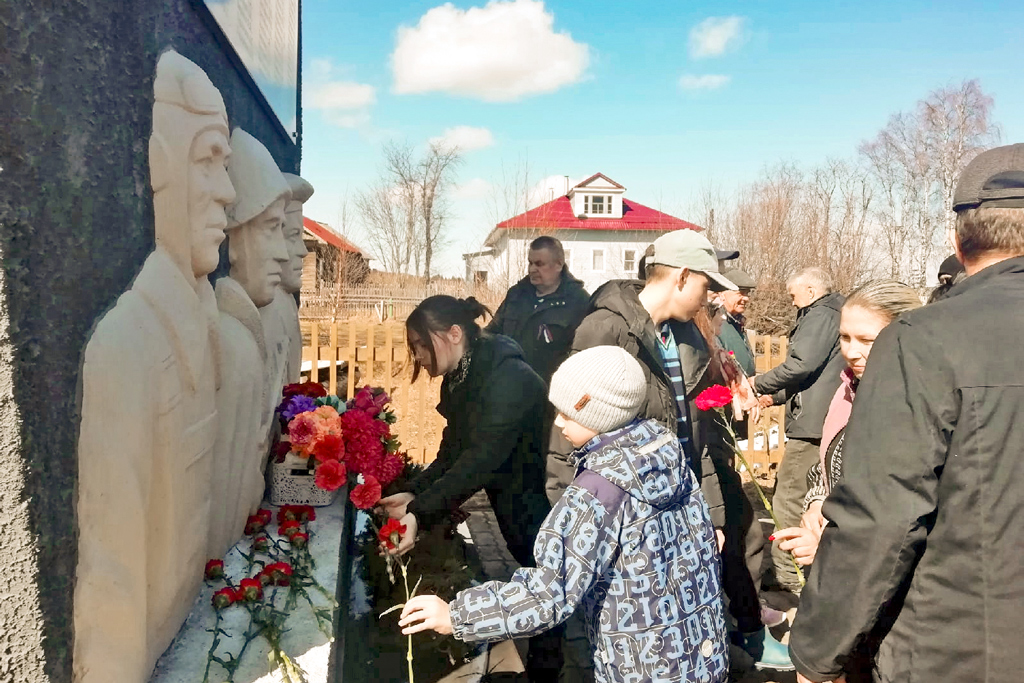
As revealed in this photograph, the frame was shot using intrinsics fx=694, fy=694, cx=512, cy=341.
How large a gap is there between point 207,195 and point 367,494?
1225mm

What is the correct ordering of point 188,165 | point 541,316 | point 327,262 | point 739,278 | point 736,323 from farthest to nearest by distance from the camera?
point 327,262, point 541,316, point 736,323, point 739,278, point 188,165

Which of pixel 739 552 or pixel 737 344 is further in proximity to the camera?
pixel 737 344

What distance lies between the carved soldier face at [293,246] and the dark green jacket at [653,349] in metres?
1.49

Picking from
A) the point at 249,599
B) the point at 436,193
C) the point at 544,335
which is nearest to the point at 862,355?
the point at 249,599

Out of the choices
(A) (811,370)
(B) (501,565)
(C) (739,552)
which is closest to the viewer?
(C) (739,552)

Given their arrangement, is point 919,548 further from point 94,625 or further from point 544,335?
point 544,335

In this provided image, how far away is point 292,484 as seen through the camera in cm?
294

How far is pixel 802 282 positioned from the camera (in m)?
4.22

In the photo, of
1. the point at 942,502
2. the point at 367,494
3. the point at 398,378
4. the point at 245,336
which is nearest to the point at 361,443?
the point at 367,494

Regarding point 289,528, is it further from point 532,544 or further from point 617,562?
point 617,562

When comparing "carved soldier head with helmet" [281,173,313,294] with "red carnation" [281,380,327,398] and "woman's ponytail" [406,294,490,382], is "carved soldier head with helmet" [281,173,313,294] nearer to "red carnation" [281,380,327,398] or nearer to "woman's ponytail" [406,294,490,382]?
"red carnation" [281,380,327,398]

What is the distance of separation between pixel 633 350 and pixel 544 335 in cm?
225

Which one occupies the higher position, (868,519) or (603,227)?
(603,227)

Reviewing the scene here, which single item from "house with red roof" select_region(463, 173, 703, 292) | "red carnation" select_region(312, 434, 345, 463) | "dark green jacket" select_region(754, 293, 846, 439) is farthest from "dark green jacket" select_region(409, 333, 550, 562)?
"house with red roof" select_region(463, 173, 703, 292)
